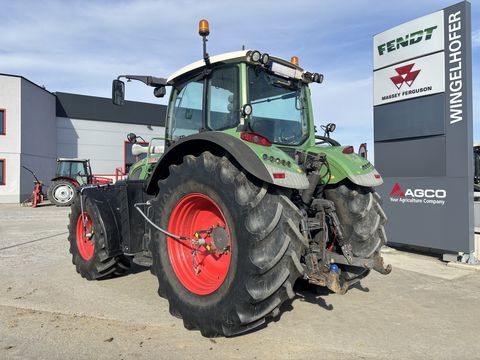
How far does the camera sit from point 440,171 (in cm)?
694

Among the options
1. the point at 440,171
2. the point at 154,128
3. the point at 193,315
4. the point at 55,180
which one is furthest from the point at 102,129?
the point at 193,315

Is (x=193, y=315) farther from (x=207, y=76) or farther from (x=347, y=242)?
(x=207, y=76)

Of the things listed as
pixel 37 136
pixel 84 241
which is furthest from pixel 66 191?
pixel 84 241

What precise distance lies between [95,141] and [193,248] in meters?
24.8

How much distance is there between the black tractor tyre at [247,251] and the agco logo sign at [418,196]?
178 inches

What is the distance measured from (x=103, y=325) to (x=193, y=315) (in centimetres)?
97

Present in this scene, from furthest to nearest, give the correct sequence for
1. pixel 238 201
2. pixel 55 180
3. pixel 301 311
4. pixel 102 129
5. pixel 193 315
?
pixel 102 129 < pixel 55 180 < pixel 301 311 < pixel 193 315 < pixel 238 201

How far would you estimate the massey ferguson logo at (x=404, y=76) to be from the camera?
7309 millimetres

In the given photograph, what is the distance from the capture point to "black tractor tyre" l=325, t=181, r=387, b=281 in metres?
4.11

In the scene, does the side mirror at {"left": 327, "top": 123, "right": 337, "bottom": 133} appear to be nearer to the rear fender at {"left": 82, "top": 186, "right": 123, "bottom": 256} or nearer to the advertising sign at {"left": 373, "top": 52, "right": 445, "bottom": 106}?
the rear fender at {"left": 82, "top": 186, "right": 123, "bottom": 256}

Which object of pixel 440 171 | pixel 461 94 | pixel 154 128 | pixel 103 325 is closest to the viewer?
pixel 103 325

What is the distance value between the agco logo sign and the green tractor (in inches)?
118

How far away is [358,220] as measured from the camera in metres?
4.14

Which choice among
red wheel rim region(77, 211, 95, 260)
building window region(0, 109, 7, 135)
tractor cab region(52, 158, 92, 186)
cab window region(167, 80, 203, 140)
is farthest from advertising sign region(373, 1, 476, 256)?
building window region(0, 109, 7, 135)
